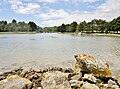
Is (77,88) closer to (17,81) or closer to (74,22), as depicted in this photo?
(17,81)

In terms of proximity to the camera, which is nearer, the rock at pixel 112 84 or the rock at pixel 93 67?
the rock at pixel 112 84

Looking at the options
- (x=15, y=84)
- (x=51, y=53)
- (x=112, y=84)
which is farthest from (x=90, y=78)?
(x=51, y=53)

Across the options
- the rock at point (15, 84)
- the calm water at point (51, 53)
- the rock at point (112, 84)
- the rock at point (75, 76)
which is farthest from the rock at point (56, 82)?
the calm water at point (51, 53)

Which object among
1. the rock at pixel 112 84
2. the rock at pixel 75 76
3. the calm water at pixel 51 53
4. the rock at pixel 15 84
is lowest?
the calm water at pixel 51 53

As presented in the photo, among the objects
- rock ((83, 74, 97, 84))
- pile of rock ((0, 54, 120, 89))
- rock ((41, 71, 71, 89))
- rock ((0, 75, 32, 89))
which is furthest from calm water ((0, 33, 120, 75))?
rock ((0, 75, 32, 89))

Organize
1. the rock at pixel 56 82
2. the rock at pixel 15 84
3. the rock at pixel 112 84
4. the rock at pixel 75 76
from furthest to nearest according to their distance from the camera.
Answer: the rock at pixel 75 76, the rock at pixel 112 84, the rock at pixel 56 82, the rock at pixel 15 84

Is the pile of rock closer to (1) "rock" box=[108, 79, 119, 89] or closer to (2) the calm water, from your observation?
(1) "rock" box=[108, 79, 119, 89]

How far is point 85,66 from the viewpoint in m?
10.5


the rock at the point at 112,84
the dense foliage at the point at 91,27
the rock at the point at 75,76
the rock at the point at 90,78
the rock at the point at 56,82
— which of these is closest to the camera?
the rock at the point at 56,82

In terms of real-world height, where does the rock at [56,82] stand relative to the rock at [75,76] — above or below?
above

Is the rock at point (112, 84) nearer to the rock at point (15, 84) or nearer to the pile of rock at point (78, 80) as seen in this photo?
the pile of rock at point (78, 80)

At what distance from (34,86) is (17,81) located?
96 centimetres

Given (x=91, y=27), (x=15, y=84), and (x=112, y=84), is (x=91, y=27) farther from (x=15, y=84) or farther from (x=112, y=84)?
(x=15, y=84)

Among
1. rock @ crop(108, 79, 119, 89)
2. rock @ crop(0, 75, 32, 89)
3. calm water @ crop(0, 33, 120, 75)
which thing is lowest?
calm water @ crop(0, 33, 120, 75)
